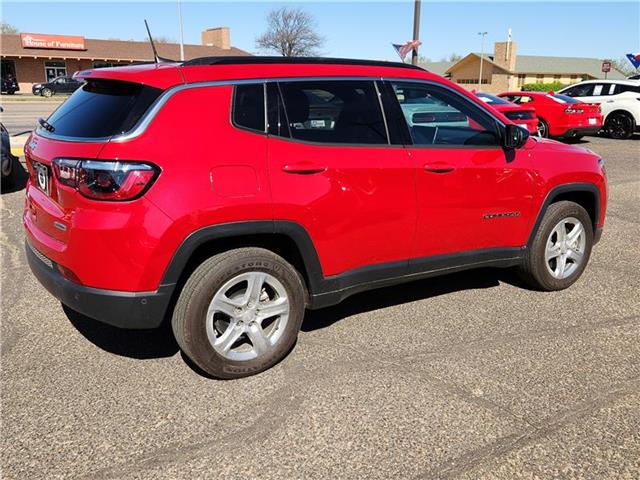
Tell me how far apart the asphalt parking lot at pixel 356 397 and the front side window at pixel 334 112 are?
138 centimetres

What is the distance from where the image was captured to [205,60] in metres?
3.25

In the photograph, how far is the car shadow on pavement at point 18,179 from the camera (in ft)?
27.3

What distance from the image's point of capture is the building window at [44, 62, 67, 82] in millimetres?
44875

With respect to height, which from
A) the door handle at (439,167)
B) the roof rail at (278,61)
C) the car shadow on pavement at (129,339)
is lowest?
the car shadow on pavement at (129,339)

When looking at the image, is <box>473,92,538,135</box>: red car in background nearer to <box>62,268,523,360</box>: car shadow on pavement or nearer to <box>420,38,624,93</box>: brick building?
<box>62,268,523,360</box>: car shadow on pavement

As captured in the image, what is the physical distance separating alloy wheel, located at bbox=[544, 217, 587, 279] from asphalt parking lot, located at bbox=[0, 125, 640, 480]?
31 cm

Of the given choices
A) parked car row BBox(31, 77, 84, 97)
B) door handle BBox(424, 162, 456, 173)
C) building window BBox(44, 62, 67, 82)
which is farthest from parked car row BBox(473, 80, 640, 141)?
building window BBox(44, 62, 67, 82)

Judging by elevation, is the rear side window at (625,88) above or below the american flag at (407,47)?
below

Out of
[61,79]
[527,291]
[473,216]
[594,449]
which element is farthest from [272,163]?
[61,79]

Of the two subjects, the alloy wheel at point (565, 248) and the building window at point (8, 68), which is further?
the building window at point (8, 68)

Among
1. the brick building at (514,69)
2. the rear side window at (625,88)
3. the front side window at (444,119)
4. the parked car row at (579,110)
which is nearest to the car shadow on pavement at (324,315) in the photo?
the front side window at (444,119)

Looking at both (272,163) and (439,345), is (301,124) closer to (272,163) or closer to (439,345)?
(272,163)

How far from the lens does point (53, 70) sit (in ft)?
148

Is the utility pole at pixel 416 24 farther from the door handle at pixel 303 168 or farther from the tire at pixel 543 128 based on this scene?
the door handle at pixel 303 168
